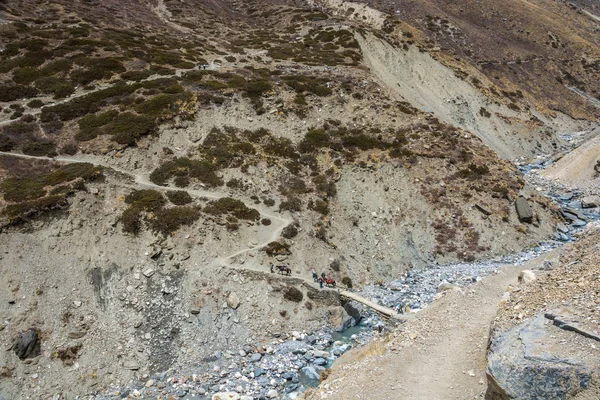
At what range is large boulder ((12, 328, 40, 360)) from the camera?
2759 centimetres

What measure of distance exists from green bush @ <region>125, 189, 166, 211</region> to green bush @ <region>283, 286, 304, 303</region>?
14657 millimetres

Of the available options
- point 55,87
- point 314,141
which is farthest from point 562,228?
point 55,87

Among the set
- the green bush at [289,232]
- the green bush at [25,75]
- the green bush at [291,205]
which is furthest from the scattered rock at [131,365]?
the green bush at [25,75]

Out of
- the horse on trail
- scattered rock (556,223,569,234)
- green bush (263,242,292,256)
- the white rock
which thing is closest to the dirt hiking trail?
the white rock

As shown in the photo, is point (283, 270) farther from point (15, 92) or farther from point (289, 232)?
point (15, 92)

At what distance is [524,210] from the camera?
4497 centimetres

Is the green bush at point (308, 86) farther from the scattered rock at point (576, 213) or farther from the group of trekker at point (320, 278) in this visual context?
the scattered rock at point (576, 213)

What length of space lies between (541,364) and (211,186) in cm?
3391

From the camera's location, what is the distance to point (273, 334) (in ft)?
107

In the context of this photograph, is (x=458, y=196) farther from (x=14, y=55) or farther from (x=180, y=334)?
(x=14, y=55)

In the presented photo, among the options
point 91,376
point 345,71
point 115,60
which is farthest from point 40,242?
point 345,71

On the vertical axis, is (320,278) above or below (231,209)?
below

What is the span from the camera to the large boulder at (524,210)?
44.8 m

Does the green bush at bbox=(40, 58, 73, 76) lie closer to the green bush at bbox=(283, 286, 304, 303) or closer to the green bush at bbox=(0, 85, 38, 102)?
the green bush at bbox=(0, 85, 38, 102)
